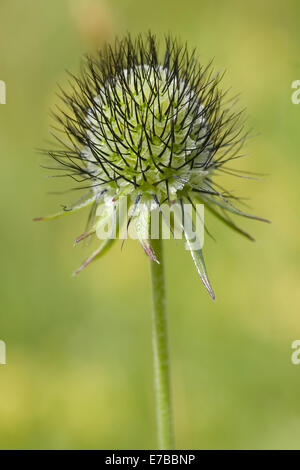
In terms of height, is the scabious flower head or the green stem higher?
the scabious flower head

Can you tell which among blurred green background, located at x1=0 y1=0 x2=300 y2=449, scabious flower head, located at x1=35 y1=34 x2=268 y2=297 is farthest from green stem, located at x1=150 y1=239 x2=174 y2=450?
blurred green background, located at x1=0 y1=0 x2=300 y2=449

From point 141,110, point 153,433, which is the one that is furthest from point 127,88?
point 153,433

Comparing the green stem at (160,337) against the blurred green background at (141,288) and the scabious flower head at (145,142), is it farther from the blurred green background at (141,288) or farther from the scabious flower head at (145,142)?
the blurred green background at (141,288)

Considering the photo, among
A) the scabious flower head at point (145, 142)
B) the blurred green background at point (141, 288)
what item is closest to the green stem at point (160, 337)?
the scabious flower head at point (145, 142)

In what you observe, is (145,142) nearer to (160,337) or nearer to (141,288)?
(160,337)

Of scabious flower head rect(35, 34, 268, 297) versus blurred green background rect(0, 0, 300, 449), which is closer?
scabious flower head rect(35, 34, 268, 297)

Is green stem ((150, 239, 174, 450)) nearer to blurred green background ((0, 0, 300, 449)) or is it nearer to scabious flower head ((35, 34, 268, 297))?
scabious flower head ((35, 34, 268, 297))

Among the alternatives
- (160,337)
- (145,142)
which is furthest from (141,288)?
(145,142)

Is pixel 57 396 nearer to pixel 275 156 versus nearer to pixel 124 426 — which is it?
pixel 124 426
